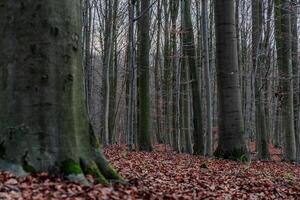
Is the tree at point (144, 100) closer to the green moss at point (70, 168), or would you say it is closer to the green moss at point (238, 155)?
the green moss at point (238, 155)

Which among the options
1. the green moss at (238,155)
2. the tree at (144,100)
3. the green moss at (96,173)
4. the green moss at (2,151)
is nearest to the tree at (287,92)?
the green moss at (238,155)

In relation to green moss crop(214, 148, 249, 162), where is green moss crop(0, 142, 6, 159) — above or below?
above

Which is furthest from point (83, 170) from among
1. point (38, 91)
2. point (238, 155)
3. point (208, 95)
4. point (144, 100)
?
point (144, 100)

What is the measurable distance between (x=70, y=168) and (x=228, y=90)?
311 inches

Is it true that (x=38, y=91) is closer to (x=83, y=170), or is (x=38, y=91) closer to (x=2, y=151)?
(x=2, y=151)

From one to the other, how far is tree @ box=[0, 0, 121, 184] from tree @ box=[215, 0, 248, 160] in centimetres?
750

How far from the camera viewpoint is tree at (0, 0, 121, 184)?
15.4 feet

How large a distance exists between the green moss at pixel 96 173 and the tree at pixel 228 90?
725cm

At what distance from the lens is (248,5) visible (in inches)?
1048

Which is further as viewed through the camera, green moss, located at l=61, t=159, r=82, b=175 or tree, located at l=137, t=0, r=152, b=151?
tree, located at l=137, t=0, r=152, b=151

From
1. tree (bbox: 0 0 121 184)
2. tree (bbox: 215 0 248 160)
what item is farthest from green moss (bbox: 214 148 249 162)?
tree (bbox: 0 0 121 184)

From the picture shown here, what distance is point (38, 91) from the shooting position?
471 centimetres

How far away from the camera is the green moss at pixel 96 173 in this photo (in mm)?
4992

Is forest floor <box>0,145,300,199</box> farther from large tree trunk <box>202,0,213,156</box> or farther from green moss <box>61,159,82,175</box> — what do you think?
large tree trunk <box>202,0,213,156</box>
